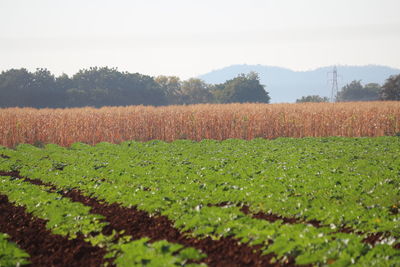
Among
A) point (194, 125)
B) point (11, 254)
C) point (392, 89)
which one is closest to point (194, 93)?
point (392, 89)

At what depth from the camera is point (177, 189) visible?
13.6 metres

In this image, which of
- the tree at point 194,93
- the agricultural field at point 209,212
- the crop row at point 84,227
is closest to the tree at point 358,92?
the tree at point 194,93

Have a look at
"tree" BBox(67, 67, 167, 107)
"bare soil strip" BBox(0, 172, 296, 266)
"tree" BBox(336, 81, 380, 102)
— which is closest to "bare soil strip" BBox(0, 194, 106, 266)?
"bare soil strip" BBox(0, 172, 296, 266)

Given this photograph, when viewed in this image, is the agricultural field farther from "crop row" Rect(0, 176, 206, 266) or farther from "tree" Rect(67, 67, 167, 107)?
"tree" Rect(67, 67, 167, 107)

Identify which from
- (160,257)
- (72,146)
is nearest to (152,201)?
(160,257)

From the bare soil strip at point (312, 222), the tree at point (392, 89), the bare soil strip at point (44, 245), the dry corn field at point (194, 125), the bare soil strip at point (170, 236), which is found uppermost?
the tree at point (392, 89)

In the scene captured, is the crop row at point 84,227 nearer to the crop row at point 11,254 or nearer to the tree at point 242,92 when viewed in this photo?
the crop row at point 11,254

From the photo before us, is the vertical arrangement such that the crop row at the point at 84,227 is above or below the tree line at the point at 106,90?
below

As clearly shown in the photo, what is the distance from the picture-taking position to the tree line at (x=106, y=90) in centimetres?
8738

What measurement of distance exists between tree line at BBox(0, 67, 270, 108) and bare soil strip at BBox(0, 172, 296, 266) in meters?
77.8

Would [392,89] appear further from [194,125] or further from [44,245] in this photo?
[44,245]

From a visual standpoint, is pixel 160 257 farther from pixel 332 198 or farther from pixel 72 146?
pixel 72 146

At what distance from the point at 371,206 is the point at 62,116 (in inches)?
1040

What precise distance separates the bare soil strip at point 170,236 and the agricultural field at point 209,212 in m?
0.02
